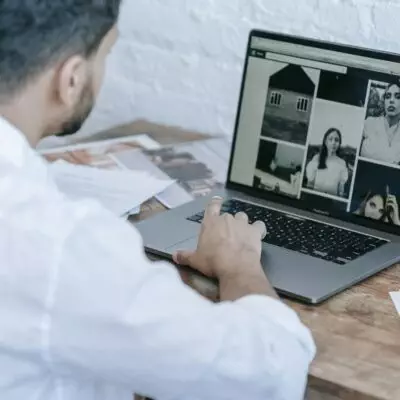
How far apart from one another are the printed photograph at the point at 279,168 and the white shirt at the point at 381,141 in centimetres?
10

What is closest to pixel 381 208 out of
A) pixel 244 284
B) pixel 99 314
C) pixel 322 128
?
pixel 322 128

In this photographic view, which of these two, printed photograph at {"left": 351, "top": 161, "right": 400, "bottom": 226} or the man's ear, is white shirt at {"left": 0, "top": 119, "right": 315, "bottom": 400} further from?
printed photograph at {"left": 351, "top": 161, "right": 400, "bottom": 226}

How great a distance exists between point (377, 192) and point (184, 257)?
1.04ft

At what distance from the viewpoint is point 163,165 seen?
1591 millimetres

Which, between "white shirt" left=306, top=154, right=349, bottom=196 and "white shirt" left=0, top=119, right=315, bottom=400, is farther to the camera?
"white shirt" left=306, top=154, right=349, bottom=196

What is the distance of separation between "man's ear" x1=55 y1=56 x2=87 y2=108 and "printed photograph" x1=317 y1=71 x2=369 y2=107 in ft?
1.55

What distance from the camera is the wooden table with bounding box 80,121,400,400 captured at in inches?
36.7

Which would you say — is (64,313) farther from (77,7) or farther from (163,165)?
(163,165)

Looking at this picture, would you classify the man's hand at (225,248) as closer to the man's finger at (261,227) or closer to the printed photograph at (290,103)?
the man's finger at (261,227)

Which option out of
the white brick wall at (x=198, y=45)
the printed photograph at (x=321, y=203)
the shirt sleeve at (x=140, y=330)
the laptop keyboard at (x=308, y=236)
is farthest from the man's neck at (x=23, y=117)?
the white brick wall at (x=198, y=45)

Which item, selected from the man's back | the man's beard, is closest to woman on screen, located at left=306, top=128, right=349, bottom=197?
the man's beard

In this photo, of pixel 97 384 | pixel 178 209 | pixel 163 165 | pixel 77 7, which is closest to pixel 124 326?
pixel 97 384

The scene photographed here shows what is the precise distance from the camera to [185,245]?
1229mm

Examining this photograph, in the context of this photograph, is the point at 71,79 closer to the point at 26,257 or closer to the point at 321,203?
the point at 26,257
